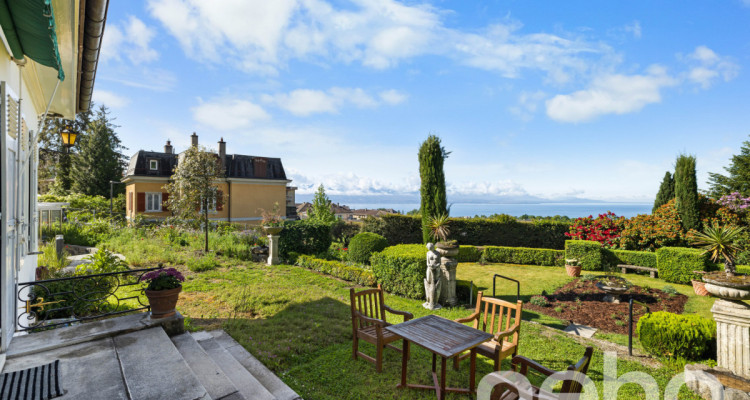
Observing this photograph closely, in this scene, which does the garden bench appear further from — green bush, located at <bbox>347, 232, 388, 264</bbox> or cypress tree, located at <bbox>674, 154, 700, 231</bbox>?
green bush, located at <bbox>347, 232, 388, 264</bbox>

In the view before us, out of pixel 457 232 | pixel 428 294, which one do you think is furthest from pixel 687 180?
pixel 428 294

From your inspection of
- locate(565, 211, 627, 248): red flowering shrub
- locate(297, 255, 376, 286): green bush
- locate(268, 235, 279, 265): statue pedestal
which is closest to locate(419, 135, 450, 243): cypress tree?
locate(297, 255, 376, 286): green bush

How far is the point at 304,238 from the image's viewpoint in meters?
12.5

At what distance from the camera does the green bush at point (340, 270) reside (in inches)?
364

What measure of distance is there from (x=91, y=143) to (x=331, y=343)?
34064mm

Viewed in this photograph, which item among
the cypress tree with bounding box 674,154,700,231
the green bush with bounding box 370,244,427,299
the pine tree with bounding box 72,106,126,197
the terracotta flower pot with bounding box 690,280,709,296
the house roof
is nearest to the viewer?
the green bush with bounding box 370,244,427,299

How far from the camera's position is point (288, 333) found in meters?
5.36

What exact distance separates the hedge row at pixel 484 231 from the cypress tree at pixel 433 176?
8.60 ft

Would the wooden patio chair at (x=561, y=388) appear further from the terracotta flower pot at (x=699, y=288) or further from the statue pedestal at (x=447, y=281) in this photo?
the terracotta flower pot at (x=699, y=288)

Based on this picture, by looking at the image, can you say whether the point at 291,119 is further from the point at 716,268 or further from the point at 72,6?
the point at 716,268

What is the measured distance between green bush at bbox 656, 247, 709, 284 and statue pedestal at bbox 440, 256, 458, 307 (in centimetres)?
833

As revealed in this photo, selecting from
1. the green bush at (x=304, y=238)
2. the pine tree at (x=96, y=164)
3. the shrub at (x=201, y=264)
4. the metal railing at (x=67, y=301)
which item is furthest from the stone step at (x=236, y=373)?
the pine tree at (x=96, y=164)

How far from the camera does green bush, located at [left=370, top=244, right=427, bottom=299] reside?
26.2 feet

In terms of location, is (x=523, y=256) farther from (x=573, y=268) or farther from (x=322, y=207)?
(x=322, y=207)
